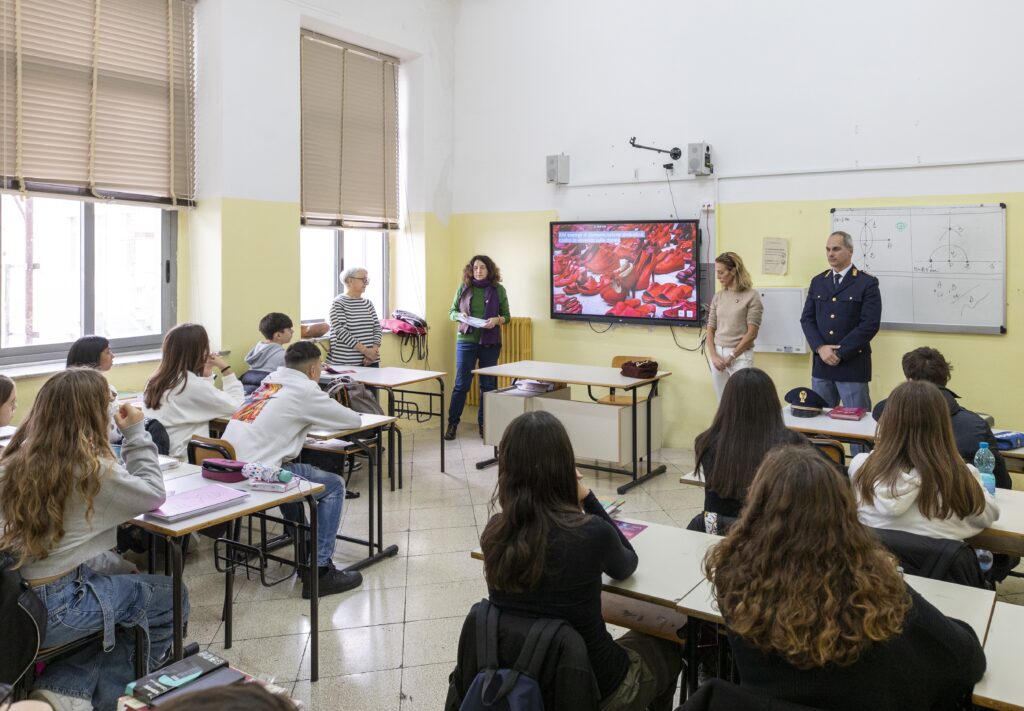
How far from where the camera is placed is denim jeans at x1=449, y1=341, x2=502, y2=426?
727 cm

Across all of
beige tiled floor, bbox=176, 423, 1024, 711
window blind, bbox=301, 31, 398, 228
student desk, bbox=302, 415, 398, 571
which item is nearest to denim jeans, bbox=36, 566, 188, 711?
beige tiled floor, bbox=176, 423, 1024, 711

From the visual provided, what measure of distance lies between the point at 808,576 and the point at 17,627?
6.77 feet

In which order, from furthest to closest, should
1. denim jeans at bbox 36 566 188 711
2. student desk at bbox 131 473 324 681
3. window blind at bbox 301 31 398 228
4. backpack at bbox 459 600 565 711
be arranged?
1. window blind at bbox 301 31 398 228
2. student desk at bbox 131 473 324 681
3. denim jeans at bbox 36 566 188 711
4. backpack at bbox 459 600 565 711

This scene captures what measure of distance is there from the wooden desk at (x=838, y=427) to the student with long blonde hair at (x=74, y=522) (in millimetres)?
3005

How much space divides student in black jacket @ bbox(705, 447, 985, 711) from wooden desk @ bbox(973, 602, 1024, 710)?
0.04m

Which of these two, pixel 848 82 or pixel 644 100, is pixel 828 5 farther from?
pixel 644 100

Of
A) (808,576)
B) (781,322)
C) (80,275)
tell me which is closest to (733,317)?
(781,322)

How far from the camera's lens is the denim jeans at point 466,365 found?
7270mm

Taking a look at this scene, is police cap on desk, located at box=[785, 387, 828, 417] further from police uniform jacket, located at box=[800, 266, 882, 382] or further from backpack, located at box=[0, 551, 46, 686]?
backpack, located at box=[0, 551, 46, 686]

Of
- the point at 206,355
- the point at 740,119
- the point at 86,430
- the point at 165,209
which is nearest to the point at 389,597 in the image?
the point at 206,355

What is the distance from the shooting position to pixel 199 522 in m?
2.78

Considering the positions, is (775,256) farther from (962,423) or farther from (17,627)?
(17,627)

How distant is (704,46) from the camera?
6637 mm

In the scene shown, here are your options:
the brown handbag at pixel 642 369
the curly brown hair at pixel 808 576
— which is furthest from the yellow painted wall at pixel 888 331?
the curly brown hair at pixel 808 576
